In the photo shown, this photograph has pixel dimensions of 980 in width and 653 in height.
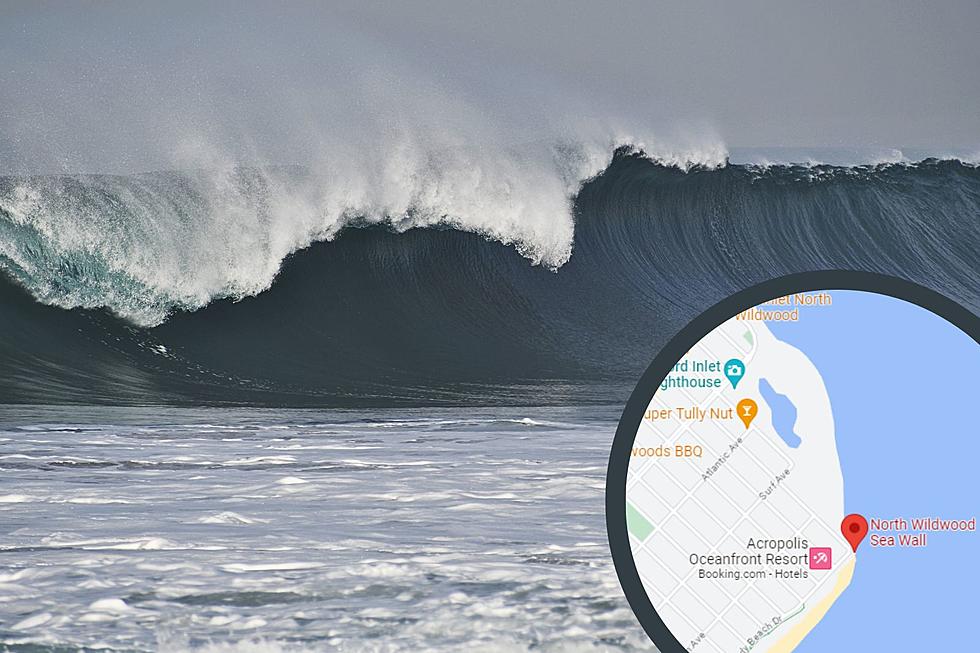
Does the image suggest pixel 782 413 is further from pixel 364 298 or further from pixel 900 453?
pixel 364 298

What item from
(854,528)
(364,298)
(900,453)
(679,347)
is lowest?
(854,528)

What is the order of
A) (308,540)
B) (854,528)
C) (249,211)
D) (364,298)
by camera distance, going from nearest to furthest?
(854,528), (308,540), (364,298), (249,211)

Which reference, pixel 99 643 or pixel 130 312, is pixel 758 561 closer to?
pixel 99 643

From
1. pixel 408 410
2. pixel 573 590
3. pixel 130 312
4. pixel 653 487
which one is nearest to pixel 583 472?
pixel 573 590

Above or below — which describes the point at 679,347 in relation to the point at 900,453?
above

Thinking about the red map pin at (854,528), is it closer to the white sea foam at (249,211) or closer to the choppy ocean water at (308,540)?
the choppy ocean water at (308,540)

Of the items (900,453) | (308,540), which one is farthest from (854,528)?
(308,540)

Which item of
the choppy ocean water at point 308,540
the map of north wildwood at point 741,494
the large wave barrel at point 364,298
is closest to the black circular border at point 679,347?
the map of north wildwood at point 741,494

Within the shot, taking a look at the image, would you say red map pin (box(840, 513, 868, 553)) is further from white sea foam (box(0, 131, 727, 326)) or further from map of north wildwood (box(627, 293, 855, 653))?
white sea foam (box(0, 131, 727, 326))
